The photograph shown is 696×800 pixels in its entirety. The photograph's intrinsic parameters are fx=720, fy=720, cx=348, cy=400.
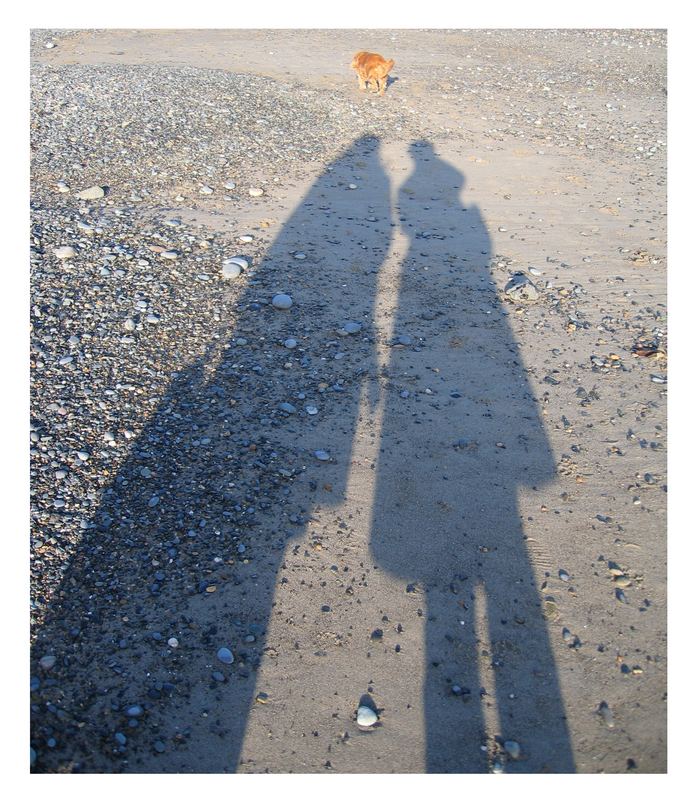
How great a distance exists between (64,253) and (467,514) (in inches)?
200

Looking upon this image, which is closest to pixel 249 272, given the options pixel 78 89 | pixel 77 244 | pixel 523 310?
pixel 77 244

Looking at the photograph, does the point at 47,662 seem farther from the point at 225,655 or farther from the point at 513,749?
the point at 513,749

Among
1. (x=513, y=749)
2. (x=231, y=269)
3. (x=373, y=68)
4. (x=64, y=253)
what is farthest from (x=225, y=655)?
(x=373, y=68)

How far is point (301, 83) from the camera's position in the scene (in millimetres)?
13562

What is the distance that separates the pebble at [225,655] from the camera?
3.93 metres

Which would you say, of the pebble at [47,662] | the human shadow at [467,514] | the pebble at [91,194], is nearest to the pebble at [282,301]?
the human shadow at [467,514]

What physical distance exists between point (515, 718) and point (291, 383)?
3202 millimetres

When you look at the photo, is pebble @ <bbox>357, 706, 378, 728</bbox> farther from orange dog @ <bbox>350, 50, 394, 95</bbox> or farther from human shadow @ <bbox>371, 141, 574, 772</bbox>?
orange dog @ <bbox>350, 50, 394, 95</bbox>

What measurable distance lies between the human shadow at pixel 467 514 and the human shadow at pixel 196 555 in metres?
0.46

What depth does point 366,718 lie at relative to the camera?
3.71 metres

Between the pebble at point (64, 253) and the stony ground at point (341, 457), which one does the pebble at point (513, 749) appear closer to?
the stony ground at point (341, 457)

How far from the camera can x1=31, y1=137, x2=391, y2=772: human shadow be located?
11.8 feet

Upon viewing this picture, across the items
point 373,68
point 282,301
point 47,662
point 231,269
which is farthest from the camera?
point 373,68

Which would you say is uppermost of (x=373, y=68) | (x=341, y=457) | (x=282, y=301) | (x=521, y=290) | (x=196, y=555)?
(x=373, y=68)
